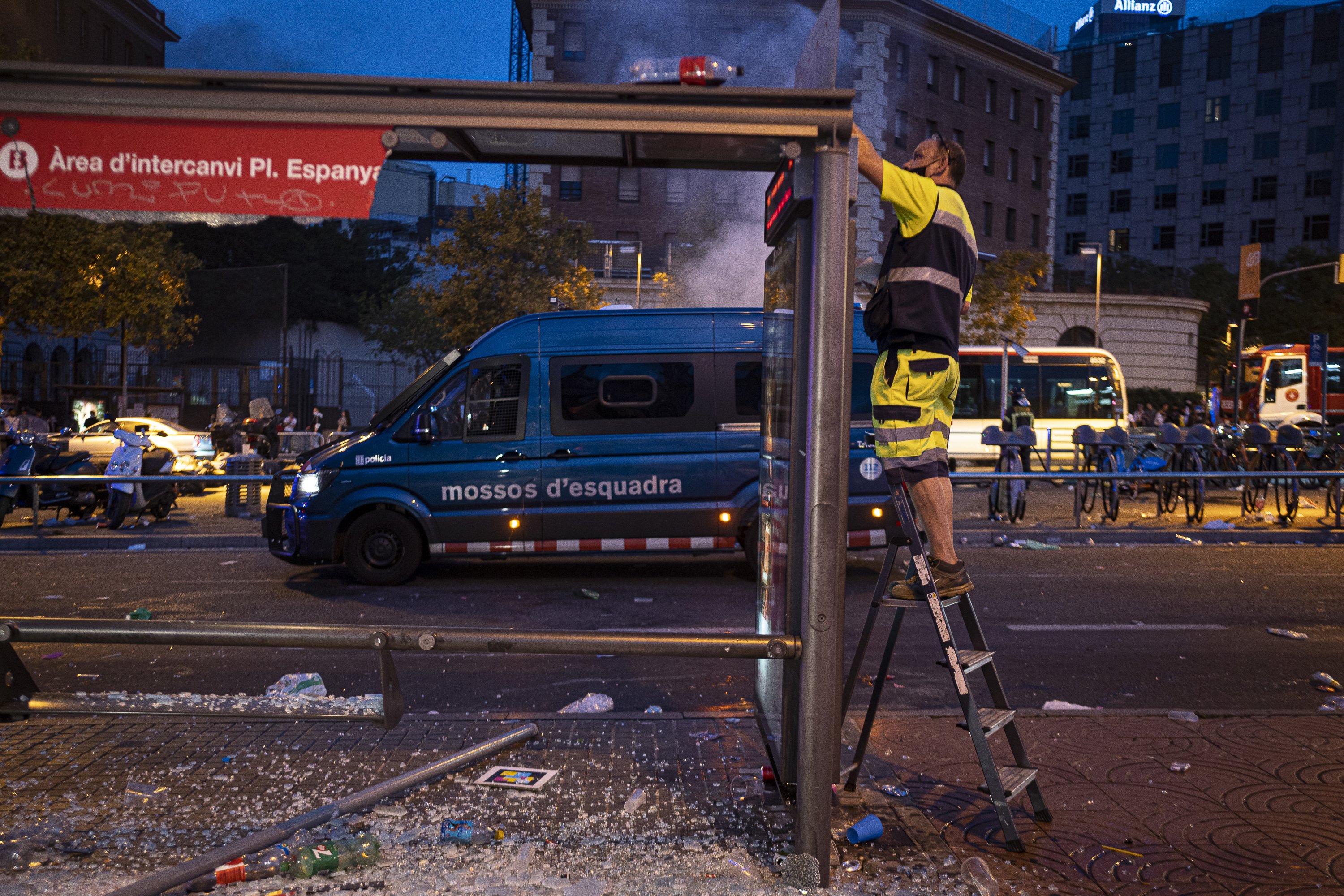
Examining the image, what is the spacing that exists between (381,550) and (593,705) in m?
4.43

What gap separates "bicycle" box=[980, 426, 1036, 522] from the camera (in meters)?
15.5

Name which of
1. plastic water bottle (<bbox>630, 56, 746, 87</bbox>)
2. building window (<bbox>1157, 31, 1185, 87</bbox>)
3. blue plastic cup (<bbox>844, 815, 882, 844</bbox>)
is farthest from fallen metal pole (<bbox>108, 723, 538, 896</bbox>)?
building window (<bbox>1157, 31, 1185, 87</bbox>)

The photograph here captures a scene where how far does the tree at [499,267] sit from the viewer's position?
28.7m

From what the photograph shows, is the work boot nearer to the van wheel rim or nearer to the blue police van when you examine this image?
the blue police van

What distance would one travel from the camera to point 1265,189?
61.4 m

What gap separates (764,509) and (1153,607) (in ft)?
19.4

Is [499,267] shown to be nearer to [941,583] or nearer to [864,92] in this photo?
[864,92]

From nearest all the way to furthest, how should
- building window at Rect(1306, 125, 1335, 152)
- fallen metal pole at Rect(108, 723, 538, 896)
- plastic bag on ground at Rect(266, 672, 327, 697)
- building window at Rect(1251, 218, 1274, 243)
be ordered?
fallen metal pole at Rect(108, 723, 538, 896) → plastic bag on ground at Rect(266, 672, 327, 697) → building window at Rect(1306, 125, 1335, 152) → building window at Rect(1251, 218, 1274, 243)

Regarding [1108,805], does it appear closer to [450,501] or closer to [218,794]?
[218,794]

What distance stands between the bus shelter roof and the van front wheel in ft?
20.5

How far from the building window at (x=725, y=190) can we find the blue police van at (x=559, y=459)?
25.9 m

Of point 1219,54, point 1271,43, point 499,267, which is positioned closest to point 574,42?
point 499,267

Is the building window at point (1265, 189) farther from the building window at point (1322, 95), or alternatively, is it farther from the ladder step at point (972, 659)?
the ladder step at point (972, 659)

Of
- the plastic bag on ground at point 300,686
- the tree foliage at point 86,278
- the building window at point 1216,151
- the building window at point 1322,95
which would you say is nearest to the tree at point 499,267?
the tree foliage at point 86,278
